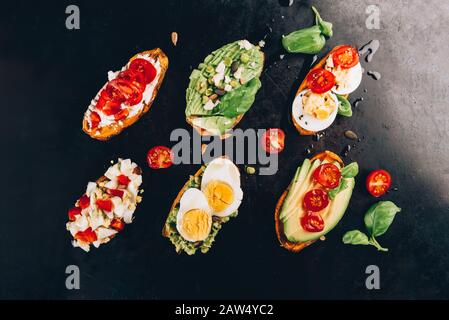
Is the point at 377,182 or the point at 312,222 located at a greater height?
the point at 377,182

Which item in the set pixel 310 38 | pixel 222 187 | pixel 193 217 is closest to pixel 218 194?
pixel 222 187

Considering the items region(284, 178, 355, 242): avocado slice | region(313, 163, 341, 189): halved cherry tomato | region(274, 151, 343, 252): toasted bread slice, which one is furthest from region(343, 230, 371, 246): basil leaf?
region(313, 163, 341, 189): halved cherry tomato

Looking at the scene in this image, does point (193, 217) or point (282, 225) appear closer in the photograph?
point (193, 217)

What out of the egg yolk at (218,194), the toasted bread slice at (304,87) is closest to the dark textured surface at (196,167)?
the toasted bread slice at (304,87)

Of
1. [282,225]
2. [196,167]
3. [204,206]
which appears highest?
[196,167]

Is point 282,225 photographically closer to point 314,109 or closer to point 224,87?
point 314,109

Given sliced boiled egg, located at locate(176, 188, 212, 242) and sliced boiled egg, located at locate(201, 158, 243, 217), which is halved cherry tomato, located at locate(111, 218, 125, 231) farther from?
sliced boiled egg, located at locate(201, 158, 243, 217)
